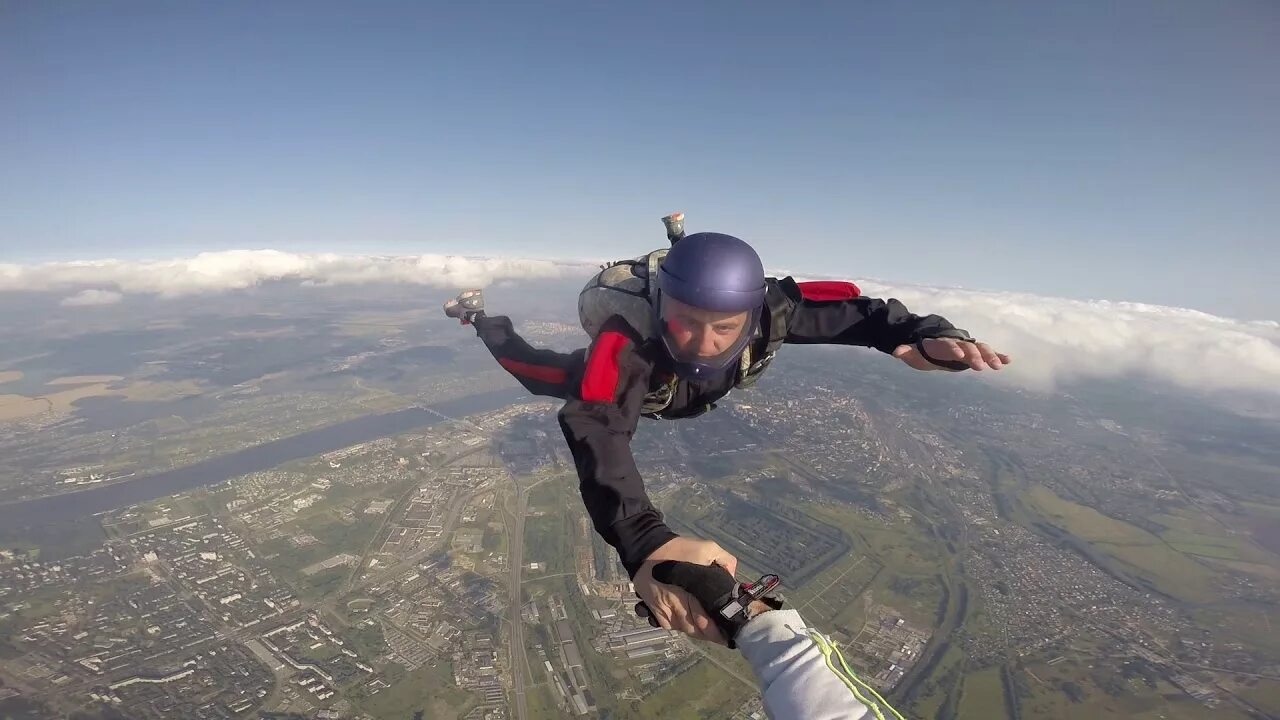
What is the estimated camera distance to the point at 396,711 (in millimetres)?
24000

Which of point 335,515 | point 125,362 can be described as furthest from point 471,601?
point 125,362

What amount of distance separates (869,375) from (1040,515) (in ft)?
153

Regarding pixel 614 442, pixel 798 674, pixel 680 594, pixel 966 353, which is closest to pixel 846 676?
pixel 798 674

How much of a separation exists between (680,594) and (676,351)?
2002mm

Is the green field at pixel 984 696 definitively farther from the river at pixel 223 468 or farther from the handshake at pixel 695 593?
the river at pixel 223 468

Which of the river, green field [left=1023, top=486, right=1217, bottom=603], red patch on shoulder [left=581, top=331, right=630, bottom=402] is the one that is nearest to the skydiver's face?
red patch on shoulder [left=581, top=331, right=630, bottom=402]

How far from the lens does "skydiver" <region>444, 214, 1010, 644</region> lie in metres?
2.70

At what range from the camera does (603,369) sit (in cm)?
355

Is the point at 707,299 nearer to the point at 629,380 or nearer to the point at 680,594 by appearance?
the point at 629,380

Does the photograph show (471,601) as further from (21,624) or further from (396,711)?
(21,624)

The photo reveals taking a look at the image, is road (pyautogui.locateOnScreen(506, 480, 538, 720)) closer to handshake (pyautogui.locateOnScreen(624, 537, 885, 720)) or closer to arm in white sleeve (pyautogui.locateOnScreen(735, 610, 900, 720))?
handshake (pyautogui.locateOnScreen(624, 537, 885, 720))

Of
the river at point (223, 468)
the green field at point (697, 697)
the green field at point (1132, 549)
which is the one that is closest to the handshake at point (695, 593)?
the green field at point (697, 697)

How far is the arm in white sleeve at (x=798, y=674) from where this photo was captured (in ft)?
6.01

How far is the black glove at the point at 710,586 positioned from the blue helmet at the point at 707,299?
186 cm
